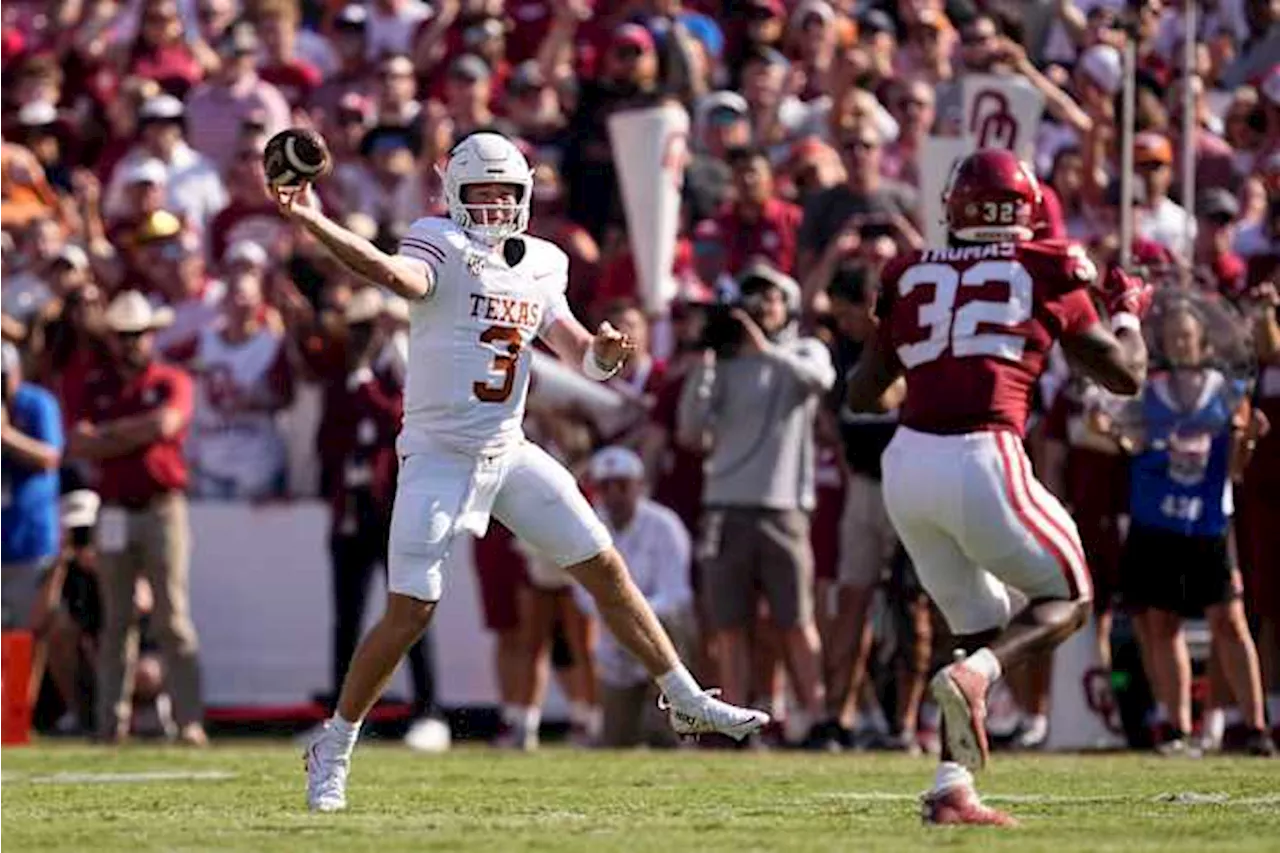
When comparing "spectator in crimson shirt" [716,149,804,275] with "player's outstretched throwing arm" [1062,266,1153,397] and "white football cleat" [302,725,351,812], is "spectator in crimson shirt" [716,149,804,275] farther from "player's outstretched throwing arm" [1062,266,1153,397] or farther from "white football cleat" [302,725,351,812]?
"white football cleat" [302,725,351,812]

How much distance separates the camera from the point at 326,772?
10016 mm

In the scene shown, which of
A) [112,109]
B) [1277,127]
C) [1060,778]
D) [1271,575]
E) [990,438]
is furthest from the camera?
[112,109]

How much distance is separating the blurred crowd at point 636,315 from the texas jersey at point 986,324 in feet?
12.5

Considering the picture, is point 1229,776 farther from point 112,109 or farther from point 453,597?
point 112,109

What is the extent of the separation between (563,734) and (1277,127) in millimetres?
4740

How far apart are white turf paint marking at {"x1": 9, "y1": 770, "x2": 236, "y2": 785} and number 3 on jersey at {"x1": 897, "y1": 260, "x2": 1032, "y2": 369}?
3.71 m

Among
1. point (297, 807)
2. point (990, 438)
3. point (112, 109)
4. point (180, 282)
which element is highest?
point (112, 109)

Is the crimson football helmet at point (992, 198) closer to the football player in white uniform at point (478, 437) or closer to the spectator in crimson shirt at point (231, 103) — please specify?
the football player in white uniform at point (478, 437)

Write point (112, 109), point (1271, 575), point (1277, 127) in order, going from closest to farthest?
point (1271, 575) → point (1277, 127) → point (112, 109)

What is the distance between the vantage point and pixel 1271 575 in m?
14.9

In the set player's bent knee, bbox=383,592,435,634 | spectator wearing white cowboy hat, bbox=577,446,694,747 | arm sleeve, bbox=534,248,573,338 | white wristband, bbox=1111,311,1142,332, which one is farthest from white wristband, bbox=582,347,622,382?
spectator wearing white cowboy hat, bbox=577,446,694,747

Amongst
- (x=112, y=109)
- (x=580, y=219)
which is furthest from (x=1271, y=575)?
(x=112, y=109)

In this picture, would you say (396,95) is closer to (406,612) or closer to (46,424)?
(46,424)

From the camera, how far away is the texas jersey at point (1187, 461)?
14.0m
